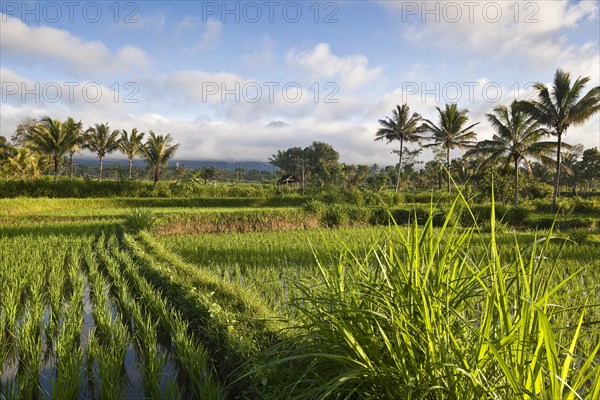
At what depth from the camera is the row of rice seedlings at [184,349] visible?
7.80ft

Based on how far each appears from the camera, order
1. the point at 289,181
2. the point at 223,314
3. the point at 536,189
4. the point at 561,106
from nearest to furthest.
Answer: the point at 223,314
the point at 561,106
the point at 536,189
the point at 289,181

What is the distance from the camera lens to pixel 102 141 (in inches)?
1228

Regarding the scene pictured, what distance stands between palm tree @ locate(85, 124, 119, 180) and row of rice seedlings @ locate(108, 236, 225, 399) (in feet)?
101

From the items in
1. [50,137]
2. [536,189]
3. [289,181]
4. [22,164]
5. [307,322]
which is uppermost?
[50,137]

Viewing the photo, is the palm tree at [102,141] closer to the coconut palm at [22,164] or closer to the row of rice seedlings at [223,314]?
the coconut palm at [22,164]

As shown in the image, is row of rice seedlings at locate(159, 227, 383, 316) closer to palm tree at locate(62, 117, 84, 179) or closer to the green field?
the green field

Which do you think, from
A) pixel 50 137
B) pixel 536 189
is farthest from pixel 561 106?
pixel 50 137

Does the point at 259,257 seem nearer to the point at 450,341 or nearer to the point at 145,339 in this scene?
the point at 145,339

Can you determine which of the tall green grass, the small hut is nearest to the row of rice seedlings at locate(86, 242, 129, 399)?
the tall green grass

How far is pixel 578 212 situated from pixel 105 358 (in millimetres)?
23248

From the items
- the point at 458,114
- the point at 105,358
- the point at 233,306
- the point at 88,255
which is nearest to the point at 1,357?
the point at 105,358

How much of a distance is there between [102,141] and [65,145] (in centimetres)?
643

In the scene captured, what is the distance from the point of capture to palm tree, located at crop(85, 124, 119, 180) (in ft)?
102

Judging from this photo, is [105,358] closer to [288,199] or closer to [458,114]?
[288,199]
